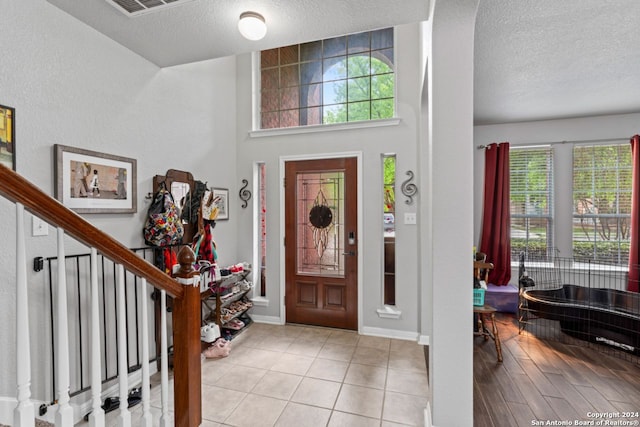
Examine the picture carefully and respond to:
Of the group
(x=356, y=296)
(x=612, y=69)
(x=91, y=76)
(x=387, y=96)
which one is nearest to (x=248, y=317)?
(x=356, y=296)

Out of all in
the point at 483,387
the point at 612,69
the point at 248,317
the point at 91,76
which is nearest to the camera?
the point at 91,76

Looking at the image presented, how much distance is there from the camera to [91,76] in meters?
2.00

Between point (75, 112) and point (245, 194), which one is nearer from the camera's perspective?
point (75, 112)

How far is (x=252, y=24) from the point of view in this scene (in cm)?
183

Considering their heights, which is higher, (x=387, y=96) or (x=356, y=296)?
(x=387, y=96)

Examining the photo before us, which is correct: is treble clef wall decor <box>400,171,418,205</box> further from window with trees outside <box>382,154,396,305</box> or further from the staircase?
the staircase

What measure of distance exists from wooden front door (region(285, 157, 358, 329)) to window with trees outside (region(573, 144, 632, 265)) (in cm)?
322

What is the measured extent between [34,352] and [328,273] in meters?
2.44

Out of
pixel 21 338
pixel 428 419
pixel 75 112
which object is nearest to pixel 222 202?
pixel 75 112

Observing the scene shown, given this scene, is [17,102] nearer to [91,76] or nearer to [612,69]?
[91,76]

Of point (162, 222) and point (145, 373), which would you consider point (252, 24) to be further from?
point (145, 373)

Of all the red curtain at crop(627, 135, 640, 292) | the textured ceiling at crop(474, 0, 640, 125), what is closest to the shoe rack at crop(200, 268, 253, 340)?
the textured ceiling at crop(474, 0, 640, 125)

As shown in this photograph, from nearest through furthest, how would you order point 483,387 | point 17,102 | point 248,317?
point 17,102 → point 483,387 → point 248,317

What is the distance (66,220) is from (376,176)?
270 centimetres
